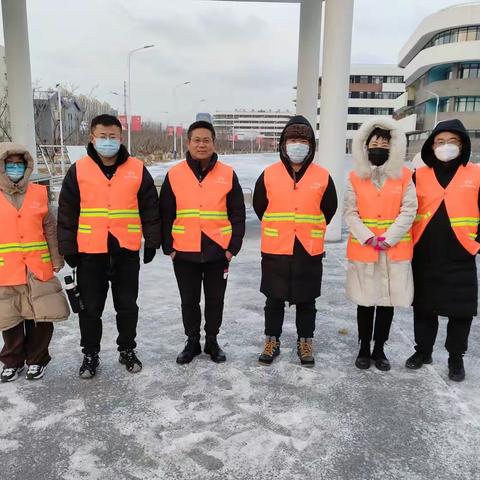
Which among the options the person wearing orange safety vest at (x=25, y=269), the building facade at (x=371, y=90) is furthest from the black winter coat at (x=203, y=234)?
the building facade at (x=371, y=90)

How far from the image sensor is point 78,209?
3.21 m

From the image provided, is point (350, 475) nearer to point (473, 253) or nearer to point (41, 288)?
point (473, 253)

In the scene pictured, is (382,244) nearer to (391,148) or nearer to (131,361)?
(391,148)

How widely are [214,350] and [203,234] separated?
967 millimetres

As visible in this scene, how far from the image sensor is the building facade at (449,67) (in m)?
46.0

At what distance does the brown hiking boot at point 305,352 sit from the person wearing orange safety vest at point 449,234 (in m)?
0.91

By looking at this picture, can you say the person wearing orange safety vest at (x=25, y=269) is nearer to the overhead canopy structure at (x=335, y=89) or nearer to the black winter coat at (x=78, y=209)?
the black winter coat at (x=78, y=209)

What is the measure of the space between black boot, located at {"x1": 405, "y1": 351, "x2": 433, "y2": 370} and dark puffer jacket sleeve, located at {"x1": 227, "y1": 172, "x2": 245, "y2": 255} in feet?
5.27

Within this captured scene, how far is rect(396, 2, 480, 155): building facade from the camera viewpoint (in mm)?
45969

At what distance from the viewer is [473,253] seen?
328cm

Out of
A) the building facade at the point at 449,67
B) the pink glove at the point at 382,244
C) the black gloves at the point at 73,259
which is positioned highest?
the building facade at the point at 449,67

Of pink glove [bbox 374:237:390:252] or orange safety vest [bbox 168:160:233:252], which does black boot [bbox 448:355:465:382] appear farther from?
orange safety vest [bbox 168:160:233:252]

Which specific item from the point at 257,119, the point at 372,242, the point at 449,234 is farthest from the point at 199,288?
the point at 257,119

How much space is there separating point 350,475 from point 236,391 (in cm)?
103
